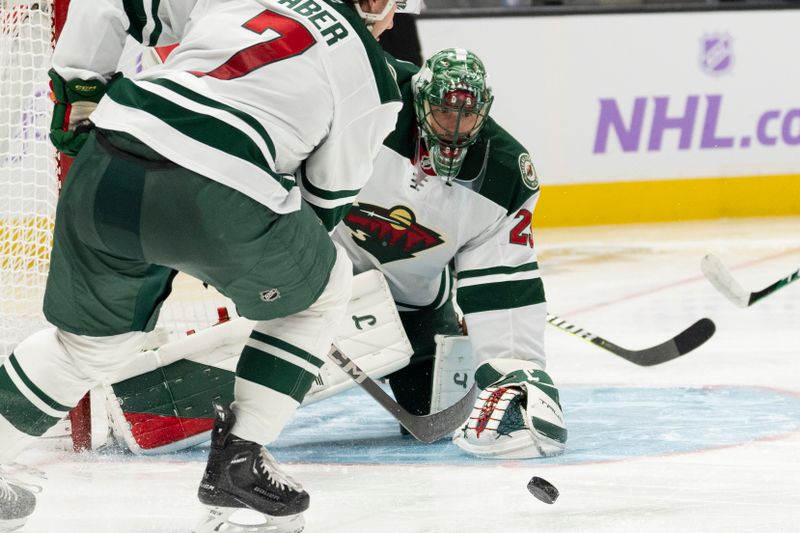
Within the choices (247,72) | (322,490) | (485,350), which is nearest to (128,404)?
(322,490)

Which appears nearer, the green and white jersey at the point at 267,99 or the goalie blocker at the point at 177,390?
the green and white jersey at the point at 267,99

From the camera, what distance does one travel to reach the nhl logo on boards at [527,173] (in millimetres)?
2568

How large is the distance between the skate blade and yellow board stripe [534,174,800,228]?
4.61 meters

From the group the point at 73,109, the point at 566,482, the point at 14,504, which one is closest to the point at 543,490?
the point at 566,482

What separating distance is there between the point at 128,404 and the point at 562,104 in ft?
14.0

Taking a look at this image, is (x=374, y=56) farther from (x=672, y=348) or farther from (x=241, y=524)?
(x=672, y=348)

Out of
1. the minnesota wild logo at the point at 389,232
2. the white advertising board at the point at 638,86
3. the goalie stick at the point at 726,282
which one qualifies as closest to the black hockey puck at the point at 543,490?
the minnesota wild logo at the point at 389,232

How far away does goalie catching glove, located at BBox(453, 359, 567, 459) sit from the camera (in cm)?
240

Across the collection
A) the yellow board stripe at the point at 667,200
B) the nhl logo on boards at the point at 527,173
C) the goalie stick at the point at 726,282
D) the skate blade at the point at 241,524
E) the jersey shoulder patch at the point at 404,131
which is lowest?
the yellow board stripe at the point at 667,200

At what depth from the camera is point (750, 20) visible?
257 inches

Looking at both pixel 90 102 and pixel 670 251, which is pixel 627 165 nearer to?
pixel 670 251

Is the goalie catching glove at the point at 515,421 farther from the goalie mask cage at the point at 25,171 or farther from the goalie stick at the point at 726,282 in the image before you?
the goalie stick at the point at 726,282

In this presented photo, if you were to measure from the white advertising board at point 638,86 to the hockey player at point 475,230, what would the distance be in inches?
144


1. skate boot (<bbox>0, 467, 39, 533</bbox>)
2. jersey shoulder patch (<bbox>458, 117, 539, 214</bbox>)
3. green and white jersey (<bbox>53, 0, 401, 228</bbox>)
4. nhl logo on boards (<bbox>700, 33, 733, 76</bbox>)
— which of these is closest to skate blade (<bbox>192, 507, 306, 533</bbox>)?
skate boot (<bbox>0, 467, 39, 533</bbox>)
